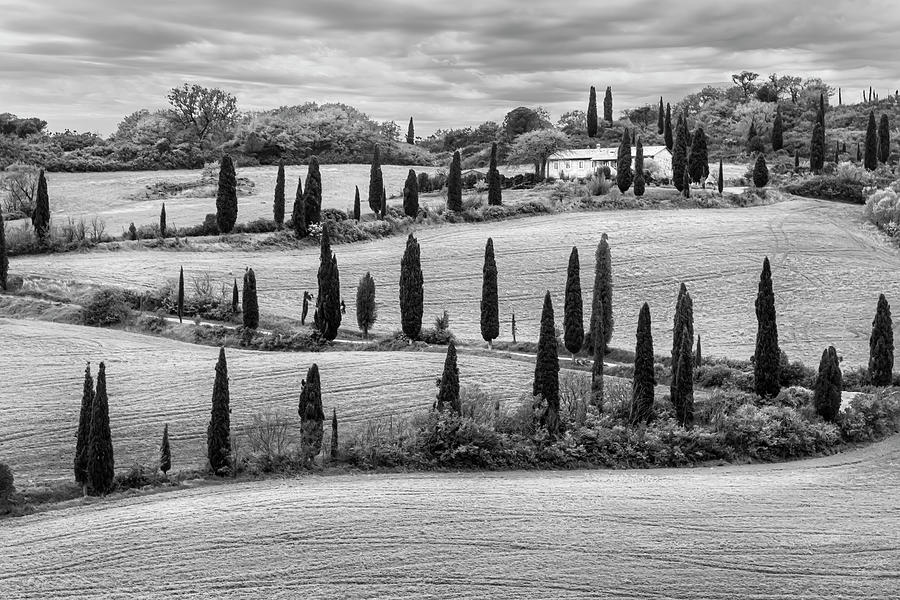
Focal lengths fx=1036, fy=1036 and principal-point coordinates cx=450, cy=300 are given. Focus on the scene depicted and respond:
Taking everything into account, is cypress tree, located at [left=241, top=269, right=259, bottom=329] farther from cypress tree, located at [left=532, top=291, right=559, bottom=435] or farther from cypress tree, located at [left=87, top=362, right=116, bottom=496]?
cypress tree, located at [left=87, top=362, right=116, bottom=496]

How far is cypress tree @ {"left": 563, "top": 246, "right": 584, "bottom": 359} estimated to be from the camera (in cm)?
6269

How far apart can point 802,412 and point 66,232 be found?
205ft

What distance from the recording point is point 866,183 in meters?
107

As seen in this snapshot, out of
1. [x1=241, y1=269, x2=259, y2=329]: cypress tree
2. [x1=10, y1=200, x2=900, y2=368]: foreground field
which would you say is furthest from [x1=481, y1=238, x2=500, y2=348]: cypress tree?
[x1=241, y1=269, x2=259, y2=329]: cypress tree

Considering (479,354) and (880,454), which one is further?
(479,354)

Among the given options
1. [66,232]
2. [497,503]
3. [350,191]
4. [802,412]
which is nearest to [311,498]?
[497,503]

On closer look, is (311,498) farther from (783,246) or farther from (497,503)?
(783,246)

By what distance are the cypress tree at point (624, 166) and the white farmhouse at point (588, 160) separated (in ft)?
43.9

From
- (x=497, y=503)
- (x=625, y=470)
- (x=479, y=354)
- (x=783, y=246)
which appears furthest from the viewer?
(x=783, y=246)

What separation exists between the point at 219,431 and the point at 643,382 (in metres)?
21.7

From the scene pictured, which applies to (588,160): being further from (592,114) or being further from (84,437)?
(84,437)

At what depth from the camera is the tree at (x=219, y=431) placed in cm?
4572

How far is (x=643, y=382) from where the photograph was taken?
53688mm

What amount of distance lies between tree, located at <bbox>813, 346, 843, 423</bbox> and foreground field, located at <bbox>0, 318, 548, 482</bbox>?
15277mm
